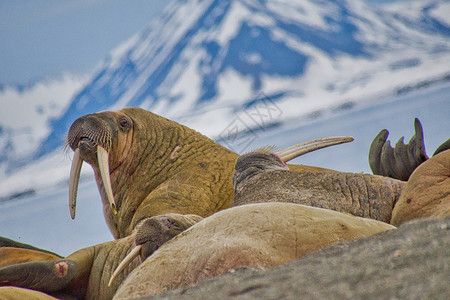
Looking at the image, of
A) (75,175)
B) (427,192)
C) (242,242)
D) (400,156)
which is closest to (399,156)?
(400,156)

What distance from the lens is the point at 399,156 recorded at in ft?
15.1

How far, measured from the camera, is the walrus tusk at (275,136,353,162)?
517 cm

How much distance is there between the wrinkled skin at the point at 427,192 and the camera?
3.20m

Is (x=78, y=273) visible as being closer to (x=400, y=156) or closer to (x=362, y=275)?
(x=400, y=156)

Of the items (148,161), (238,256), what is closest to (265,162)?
(148,161)

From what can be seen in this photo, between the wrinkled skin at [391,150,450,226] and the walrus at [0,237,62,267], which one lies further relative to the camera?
the walrus at [0,237,62,267]

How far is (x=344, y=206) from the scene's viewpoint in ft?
13.2

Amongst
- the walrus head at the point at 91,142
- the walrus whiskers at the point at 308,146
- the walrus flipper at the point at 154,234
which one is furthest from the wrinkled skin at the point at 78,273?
the walrus whiskers at the point at 308,146

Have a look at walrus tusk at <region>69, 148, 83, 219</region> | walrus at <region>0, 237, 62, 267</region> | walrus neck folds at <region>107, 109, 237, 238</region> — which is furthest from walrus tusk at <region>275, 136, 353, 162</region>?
walrus at <region>0, 237, 62, 267</region>

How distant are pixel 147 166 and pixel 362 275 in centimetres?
433

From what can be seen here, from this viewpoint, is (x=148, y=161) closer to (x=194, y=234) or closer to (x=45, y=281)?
(x=45, y=281)

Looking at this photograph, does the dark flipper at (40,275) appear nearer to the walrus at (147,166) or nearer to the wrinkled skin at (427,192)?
the walrus at (147,166)

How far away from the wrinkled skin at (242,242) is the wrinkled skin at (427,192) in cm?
59

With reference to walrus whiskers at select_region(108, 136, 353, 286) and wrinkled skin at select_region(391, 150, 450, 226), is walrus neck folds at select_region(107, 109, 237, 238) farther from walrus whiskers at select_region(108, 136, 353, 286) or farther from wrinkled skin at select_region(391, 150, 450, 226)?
wrinkled skin at select_region(391, 150, 450, 226)
